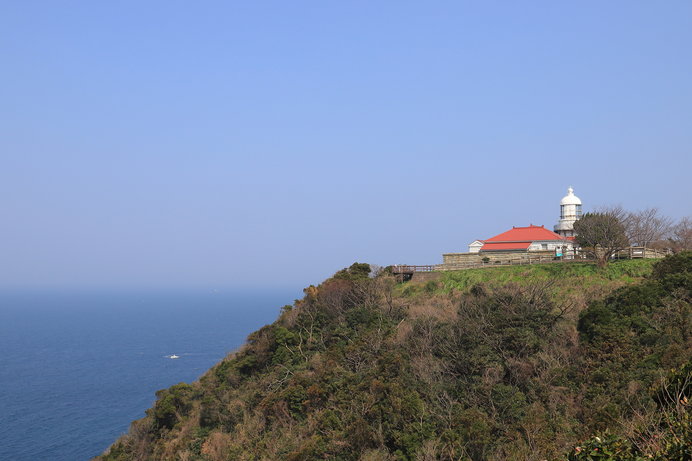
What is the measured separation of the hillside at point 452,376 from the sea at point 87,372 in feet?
57.8

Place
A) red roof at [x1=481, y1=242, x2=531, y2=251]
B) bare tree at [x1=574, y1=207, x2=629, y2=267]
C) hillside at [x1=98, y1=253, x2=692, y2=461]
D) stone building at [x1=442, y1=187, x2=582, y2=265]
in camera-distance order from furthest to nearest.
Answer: red roof at [x1=481, y1=242, x2=531, y2=251], stone building at [x1=442, y1=187, x2=582, y2=265], bare tree at [x1=574, y1=207, x2=629, y2=267], hillside at [x1=98, y1=253, x2=692, y2=461]

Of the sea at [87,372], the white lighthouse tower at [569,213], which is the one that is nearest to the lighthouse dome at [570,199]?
the white lighthouse tower at [569,213]

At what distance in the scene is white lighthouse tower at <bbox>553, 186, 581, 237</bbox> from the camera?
56406 millimetres

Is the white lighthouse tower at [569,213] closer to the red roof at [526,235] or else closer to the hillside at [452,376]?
the red roof at [526,235]

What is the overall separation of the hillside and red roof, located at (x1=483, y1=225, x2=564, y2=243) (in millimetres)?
14073

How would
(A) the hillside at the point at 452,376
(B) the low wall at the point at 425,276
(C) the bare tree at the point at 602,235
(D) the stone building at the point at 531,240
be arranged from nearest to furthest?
(A) the hillside at the point at 452,376, (C) the bare tree at the point at 602,235, (B) the low wall at the point at 425,276, (D) the stone building at the point at 531,240

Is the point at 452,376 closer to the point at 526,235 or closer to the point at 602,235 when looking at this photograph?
the point at 602,235

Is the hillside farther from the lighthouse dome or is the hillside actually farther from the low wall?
the lighthouse dome

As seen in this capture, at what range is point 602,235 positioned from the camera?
139ft

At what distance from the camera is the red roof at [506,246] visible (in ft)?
180

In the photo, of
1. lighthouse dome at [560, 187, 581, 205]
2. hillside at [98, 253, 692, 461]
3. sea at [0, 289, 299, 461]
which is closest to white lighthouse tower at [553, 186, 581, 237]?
lighthouse dome at [560, 187, 581, 205]

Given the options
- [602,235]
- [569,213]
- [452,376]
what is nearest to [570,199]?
[569,213]

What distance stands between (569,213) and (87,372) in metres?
67.8

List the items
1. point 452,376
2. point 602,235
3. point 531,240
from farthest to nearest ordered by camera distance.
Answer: point 531,240
point 602,235
point 452,376
